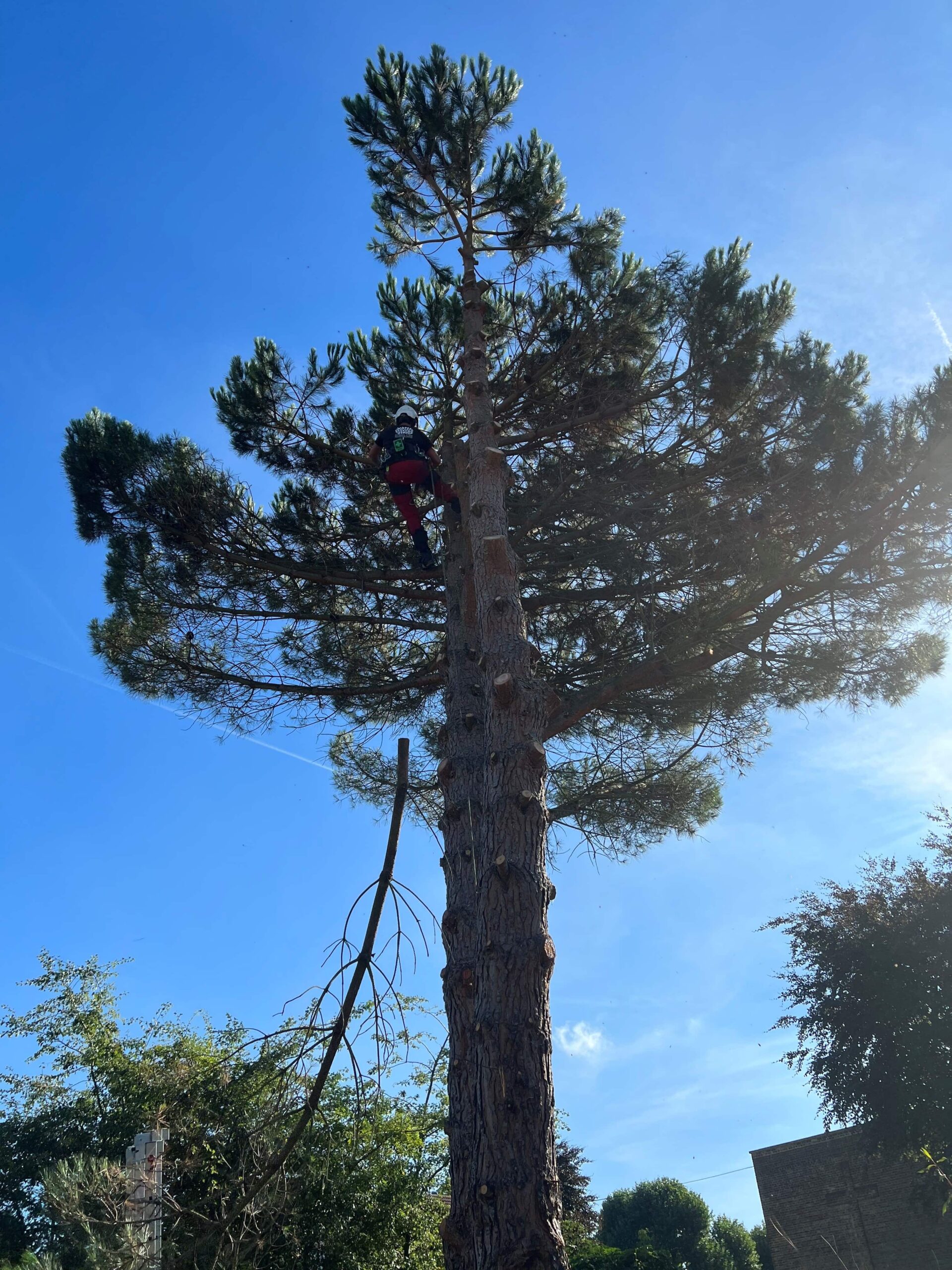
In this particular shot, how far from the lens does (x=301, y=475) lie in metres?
8.10

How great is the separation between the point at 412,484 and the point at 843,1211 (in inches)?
647

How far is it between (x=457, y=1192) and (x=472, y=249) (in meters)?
7.00

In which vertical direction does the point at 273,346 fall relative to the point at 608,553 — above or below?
above

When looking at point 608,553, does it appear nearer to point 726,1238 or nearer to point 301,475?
point 301,475

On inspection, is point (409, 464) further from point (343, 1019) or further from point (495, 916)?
point (343, 1019)

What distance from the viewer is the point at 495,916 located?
14.3 ft

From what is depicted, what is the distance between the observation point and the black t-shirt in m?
6.73

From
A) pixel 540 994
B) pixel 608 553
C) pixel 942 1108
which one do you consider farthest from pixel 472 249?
pixel 942 1108

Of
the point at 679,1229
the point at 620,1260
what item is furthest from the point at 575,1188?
the point at 679,1229

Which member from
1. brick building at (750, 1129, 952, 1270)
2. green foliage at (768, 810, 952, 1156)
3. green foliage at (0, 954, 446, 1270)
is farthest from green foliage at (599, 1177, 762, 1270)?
green foliage at (0, 954, 446, 1270)

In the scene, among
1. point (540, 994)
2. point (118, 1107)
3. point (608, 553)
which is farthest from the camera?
point (118, 1107)

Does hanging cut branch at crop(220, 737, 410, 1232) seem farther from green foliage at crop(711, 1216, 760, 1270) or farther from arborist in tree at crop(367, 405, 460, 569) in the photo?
green foliage at crop(711, 1216, 760, 1270)

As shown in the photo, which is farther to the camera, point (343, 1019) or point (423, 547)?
point (423, 547)

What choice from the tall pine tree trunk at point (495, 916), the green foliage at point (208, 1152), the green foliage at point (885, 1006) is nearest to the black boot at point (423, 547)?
the tall pine tree trunk at point (495, 916)
